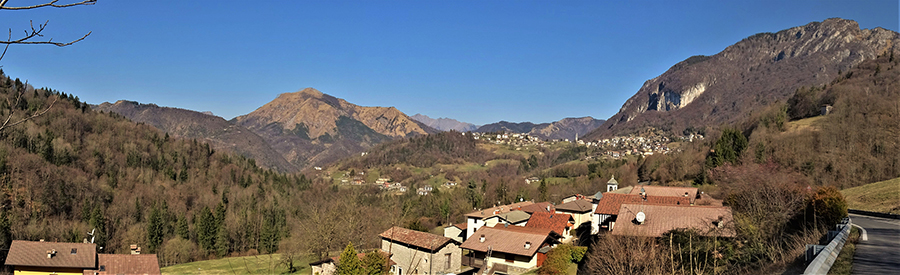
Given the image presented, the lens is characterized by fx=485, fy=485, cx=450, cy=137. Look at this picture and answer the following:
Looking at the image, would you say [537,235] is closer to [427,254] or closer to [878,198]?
[427,254]

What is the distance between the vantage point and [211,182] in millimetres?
114812

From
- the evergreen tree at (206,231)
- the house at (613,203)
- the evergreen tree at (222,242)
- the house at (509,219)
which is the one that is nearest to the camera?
the house at (613,203)

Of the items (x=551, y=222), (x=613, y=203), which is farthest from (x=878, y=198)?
(x=551, y=222)

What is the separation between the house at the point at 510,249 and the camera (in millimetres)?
35188

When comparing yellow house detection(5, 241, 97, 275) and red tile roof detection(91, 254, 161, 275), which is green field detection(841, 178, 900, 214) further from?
yellow house detection(5, 241, 97, 275)

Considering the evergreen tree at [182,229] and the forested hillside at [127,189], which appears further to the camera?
the evergreen tree at [182,229]

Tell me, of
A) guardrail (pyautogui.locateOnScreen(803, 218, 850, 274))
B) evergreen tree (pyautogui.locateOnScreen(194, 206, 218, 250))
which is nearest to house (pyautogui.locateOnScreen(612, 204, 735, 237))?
guardrail (pyautogui.locateOnScreen(803, 218, 850, 274))

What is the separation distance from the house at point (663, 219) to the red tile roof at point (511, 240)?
756cm

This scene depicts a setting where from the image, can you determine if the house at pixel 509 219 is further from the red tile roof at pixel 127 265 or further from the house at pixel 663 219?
the red tile roof at pixel 127 265

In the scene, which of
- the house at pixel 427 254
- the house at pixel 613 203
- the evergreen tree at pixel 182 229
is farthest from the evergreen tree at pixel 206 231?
the house at pixel 613 203

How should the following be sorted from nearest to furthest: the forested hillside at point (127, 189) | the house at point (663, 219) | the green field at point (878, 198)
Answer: the house at point (663, 219) → the green field at point (878, 198) → the forested hillside at point (127, 189)

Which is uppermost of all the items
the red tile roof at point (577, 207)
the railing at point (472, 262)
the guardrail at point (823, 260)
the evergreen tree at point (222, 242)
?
the guardrail at point (823, 260)

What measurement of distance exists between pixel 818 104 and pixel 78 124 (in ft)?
511

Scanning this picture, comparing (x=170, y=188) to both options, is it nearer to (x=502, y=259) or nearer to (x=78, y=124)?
(x=78, y=124)
